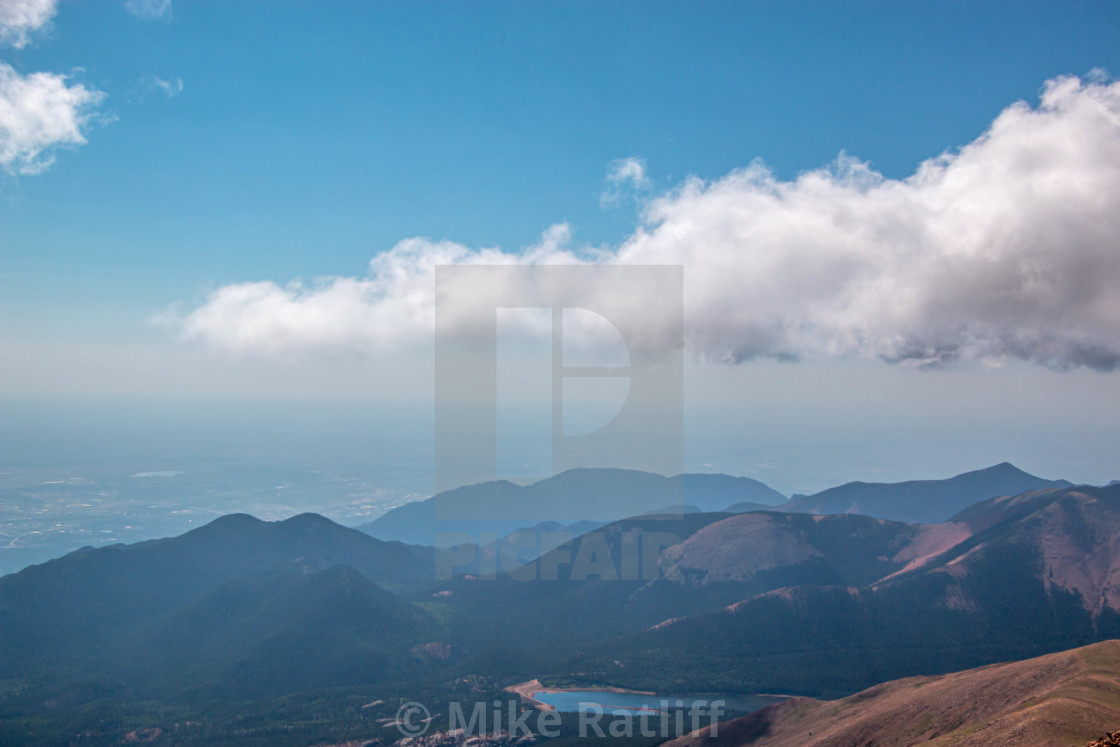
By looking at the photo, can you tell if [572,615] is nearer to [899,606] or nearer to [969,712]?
[899,606]

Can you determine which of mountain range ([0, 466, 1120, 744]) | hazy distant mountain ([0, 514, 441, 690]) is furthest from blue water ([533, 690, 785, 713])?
hazy distant mountain ([0, 514, 441, 690])

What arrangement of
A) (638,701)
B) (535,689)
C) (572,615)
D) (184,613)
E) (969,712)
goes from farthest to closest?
(572,615)
(184,613)
(535,689)
(638,701)
(969,712)

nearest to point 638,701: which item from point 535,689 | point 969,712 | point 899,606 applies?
point 535,689

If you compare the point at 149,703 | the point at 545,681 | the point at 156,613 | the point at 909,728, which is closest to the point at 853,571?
the point at 545,681

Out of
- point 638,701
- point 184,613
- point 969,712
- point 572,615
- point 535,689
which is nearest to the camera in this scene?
point 969,712

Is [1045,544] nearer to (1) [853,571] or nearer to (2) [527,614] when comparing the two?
(1) [853,571]
